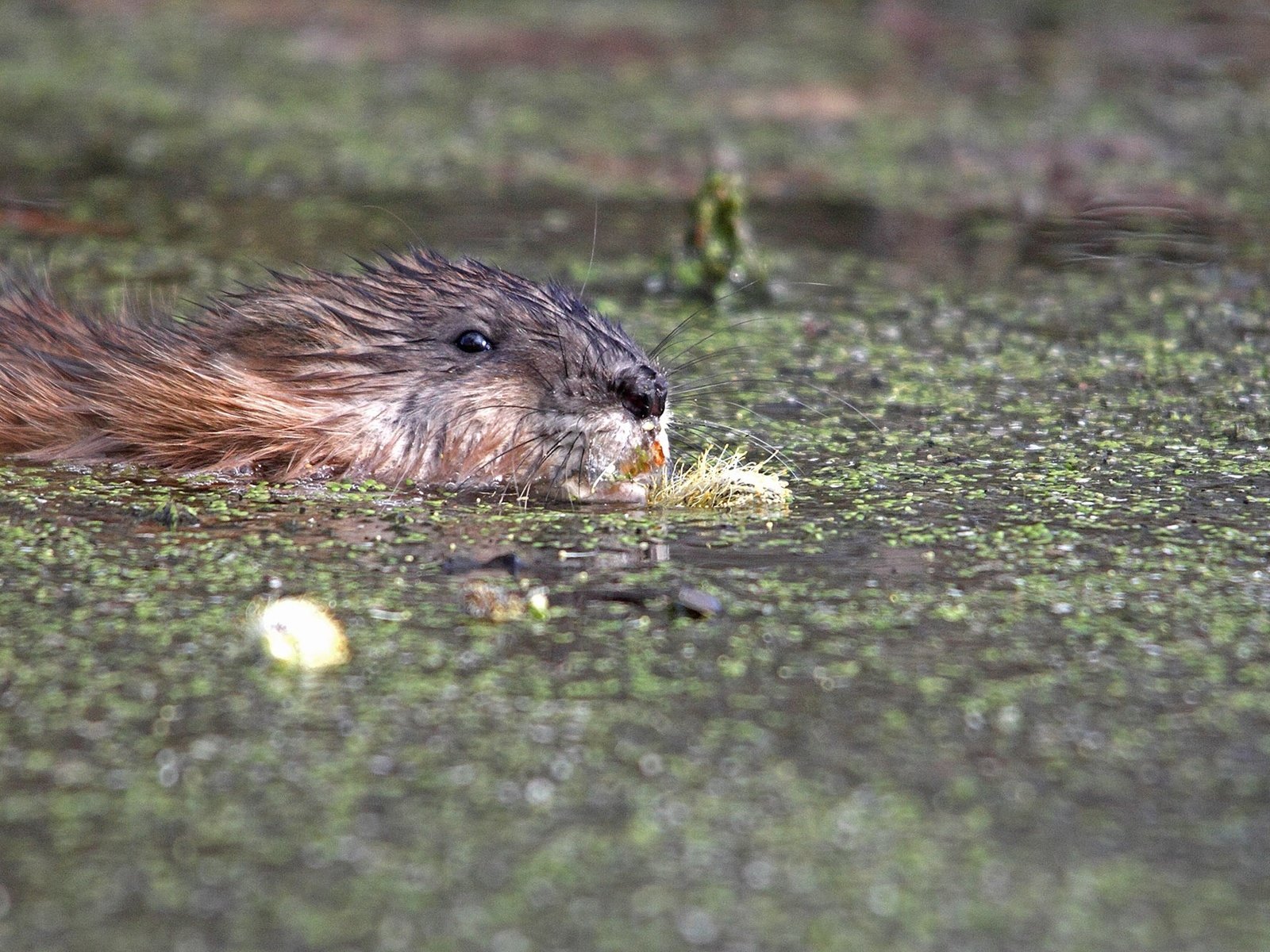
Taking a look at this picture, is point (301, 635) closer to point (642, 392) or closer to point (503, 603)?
point (503, 603)

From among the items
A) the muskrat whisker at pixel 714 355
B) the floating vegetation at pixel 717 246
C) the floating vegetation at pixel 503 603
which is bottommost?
the muskrat whisker at pixel 714 355

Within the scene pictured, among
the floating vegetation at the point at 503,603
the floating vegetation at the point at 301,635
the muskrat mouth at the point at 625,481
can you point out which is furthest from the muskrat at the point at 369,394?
the floating vegetation at the point at 301,635

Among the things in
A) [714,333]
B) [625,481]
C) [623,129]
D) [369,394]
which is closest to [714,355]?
[714,333]

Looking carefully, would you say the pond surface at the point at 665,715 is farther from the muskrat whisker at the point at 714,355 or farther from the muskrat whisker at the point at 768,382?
the muskrat whisker at the point at 714,355

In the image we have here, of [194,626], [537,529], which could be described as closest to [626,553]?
[537,529]

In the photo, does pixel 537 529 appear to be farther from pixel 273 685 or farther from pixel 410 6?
pixel 410 6

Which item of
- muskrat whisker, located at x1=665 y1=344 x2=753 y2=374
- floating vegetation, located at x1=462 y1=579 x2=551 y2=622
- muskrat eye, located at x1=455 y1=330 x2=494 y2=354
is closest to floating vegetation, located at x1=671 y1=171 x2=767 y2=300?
muskrat whisker, located at x1=665 y1=344 x2=753 y2=374
